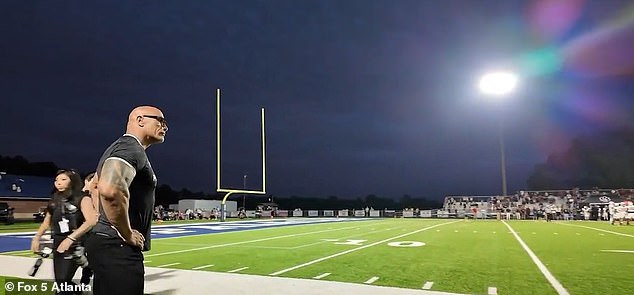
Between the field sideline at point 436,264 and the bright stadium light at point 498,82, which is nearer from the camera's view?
the field sideline at point 436,264

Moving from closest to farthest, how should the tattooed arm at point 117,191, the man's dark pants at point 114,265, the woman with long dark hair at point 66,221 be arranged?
the tattooed arm at point 117,191 < the man's dark pants at point 114,265 < the woman with long dark hair at point 66,221

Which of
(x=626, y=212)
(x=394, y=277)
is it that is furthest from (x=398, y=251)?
(x=626, y=212)

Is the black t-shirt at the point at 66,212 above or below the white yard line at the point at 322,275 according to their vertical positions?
above

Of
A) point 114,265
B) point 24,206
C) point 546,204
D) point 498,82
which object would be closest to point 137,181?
point 114,265

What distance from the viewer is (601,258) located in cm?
983

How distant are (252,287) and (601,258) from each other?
7.78 metres

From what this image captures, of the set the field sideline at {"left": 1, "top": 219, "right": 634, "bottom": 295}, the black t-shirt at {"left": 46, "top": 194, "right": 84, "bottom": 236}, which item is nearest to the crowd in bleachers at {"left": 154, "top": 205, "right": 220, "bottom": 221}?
the field sideline at {"left": 1, "top": 219, "right": 634, "bottom": 295}

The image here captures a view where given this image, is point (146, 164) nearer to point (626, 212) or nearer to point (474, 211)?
point (626, 212)

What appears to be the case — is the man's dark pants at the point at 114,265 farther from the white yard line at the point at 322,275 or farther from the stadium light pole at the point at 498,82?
the stadium light pole at the point at 498,82

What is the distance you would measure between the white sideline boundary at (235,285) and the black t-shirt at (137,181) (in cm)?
350

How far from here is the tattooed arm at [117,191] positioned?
252cm

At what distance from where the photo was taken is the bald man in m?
2.55

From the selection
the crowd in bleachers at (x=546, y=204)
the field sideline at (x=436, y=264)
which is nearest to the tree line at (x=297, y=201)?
the crowd in bleachers at (x=546, y=204)

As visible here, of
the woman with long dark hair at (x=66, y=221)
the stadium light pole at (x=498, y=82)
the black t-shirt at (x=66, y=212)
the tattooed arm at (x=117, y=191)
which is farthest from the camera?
the stadium light pole at (x=498, y=82)
